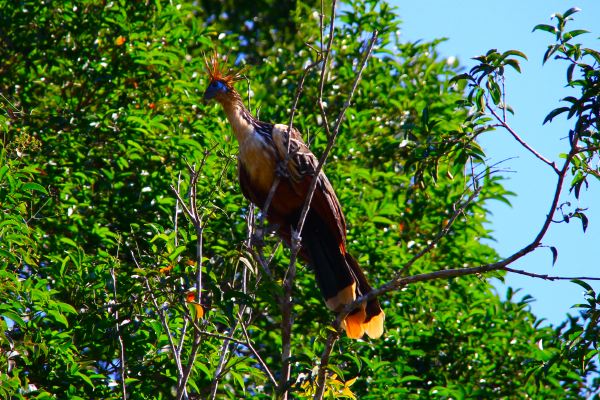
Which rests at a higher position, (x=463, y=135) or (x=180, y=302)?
(x=463, y=135)

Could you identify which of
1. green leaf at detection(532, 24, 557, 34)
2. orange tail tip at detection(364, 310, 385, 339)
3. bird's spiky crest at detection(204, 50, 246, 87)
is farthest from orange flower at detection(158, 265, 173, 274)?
green leaf at detection(532, 24, 557, 34)

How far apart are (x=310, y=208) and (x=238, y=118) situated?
0.66m

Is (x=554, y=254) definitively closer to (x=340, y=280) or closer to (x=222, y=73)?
(x=340, y=280)

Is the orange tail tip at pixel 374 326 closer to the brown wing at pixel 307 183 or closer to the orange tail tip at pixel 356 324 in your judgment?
the orange tail tip at pixel 356 324

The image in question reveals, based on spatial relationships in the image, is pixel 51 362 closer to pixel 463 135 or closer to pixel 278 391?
pixel 278 391

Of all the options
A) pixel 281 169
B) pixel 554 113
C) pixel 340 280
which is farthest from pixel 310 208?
pixel 554 113

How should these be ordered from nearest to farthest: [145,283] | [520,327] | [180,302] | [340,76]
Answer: [180,302] → [145,283] → [520,327] → [340,76]

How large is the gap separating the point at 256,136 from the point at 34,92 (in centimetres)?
228

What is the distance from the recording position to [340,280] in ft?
13.1

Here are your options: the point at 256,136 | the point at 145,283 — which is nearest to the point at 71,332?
the point at 145,283

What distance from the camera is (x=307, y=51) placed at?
21.1 ft

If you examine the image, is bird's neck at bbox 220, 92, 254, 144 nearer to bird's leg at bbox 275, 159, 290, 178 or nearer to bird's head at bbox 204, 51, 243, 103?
bird's head at bbox 204, 51, 243, 103

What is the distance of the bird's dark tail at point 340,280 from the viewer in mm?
3939

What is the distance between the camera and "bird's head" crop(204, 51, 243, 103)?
14.7 feet
